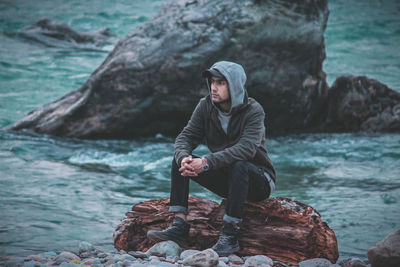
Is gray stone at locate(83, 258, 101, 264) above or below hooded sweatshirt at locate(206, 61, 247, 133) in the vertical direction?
below

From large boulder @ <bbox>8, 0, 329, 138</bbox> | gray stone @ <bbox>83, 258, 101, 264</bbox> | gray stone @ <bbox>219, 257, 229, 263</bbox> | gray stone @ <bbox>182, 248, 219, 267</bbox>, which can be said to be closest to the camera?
gray stone @ <bbox>182, 248, 219, 267</bbox>

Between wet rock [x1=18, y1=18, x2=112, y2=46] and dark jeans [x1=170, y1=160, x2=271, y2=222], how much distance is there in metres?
18.6

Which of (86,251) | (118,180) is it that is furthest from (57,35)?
(86,251)

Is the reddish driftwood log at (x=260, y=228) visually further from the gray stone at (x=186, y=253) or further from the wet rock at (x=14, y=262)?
the wet rock at (x=14, y=262)

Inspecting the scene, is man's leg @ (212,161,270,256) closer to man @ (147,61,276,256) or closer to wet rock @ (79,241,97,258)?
man @ (147,61,276,256)

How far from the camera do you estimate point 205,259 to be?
4285 mm

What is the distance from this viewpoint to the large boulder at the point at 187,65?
10375 mm

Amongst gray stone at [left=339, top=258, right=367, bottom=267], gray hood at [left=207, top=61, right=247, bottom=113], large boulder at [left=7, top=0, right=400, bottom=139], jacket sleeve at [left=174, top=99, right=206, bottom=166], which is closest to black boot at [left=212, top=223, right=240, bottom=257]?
jacket sleeve at [left=174, top=99, right=206, bottom=166]

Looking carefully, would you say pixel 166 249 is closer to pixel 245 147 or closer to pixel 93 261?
pixel 93 261

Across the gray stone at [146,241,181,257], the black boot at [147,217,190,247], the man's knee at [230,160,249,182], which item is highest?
the man's knee at [230,160,249,182]

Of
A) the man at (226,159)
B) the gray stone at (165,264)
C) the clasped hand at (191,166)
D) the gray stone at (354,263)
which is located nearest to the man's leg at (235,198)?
the man at (226,159)

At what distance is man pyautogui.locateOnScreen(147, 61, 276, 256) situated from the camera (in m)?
4.66

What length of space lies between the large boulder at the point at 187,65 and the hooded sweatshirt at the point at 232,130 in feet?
17.5

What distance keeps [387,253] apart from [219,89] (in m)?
1.93
